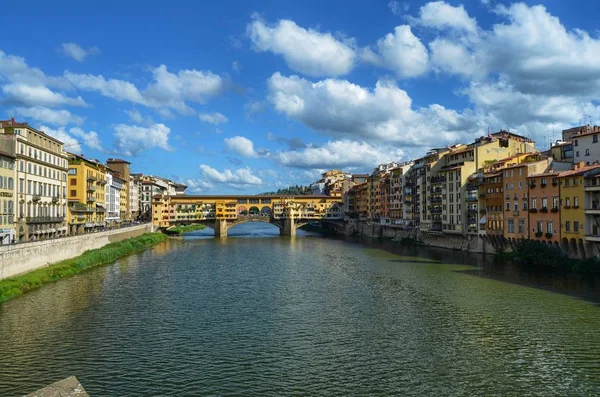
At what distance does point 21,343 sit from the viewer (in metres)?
24.8

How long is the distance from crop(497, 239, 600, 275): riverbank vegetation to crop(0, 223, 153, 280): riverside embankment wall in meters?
49.2

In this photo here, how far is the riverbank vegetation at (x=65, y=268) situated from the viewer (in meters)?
36.2

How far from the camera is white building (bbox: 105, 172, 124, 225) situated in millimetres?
98550

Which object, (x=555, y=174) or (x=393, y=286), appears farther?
(x=555, y=174)

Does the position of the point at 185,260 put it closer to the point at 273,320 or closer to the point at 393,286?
the point at 393,286

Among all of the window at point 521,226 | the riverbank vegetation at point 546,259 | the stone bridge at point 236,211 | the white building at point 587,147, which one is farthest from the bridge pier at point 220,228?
the white building at point 587,147

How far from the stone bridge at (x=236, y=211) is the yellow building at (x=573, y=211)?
251 feet

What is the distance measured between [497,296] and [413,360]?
56.1 feet

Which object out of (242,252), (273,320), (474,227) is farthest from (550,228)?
(242,252)

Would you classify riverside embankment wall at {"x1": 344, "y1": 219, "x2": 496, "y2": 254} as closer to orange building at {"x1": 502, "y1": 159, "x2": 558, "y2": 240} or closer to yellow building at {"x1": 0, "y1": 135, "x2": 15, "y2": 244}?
orange building at {"x1": 502, "y1": 159, "x2": 558, "y2": 240}

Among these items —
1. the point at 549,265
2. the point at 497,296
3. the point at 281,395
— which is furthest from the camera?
the point at 549,265

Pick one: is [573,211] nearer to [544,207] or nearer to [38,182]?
[544,207]

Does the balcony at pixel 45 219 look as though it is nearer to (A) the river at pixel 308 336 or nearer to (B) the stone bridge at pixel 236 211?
(A) the river at pixel 308 336

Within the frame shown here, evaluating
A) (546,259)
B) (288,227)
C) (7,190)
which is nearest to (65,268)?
(7,190)
